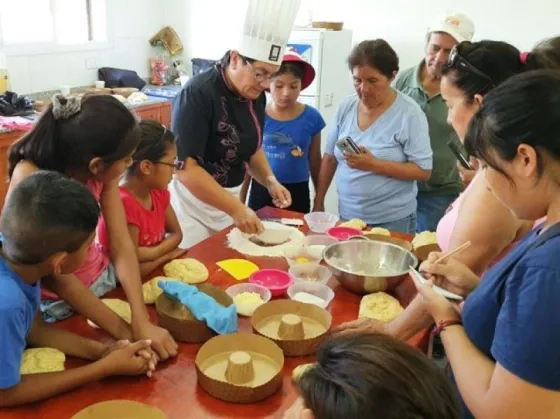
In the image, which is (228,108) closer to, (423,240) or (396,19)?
(423,240)

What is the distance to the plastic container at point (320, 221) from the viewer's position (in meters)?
2.15

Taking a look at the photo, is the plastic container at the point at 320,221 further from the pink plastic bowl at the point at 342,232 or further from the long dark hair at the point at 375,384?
the long dark hair at the point at 375,384

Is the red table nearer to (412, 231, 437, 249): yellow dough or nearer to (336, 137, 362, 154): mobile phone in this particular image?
(412, 231, 437, 249): yellow dough

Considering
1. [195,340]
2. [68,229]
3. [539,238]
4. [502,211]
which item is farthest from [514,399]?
[68,229]

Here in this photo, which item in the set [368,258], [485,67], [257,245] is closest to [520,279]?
[485,67]

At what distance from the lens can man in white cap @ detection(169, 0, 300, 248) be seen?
197 cm

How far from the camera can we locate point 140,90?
4.41 metres

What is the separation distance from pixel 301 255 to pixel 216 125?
0.60 metres

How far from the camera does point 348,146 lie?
90.4 inches

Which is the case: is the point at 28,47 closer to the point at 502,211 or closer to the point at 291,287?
the point at 291,287

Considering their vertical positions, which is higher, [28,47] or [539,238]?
[539,238]

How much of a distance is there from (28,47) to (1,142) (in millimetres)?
1046

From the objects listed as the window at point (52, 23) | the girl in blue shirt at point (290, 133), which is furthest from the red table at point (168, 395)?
the window at point (52, 23)

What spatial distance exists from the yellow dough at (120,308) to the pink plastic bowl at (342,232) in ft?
2.80
